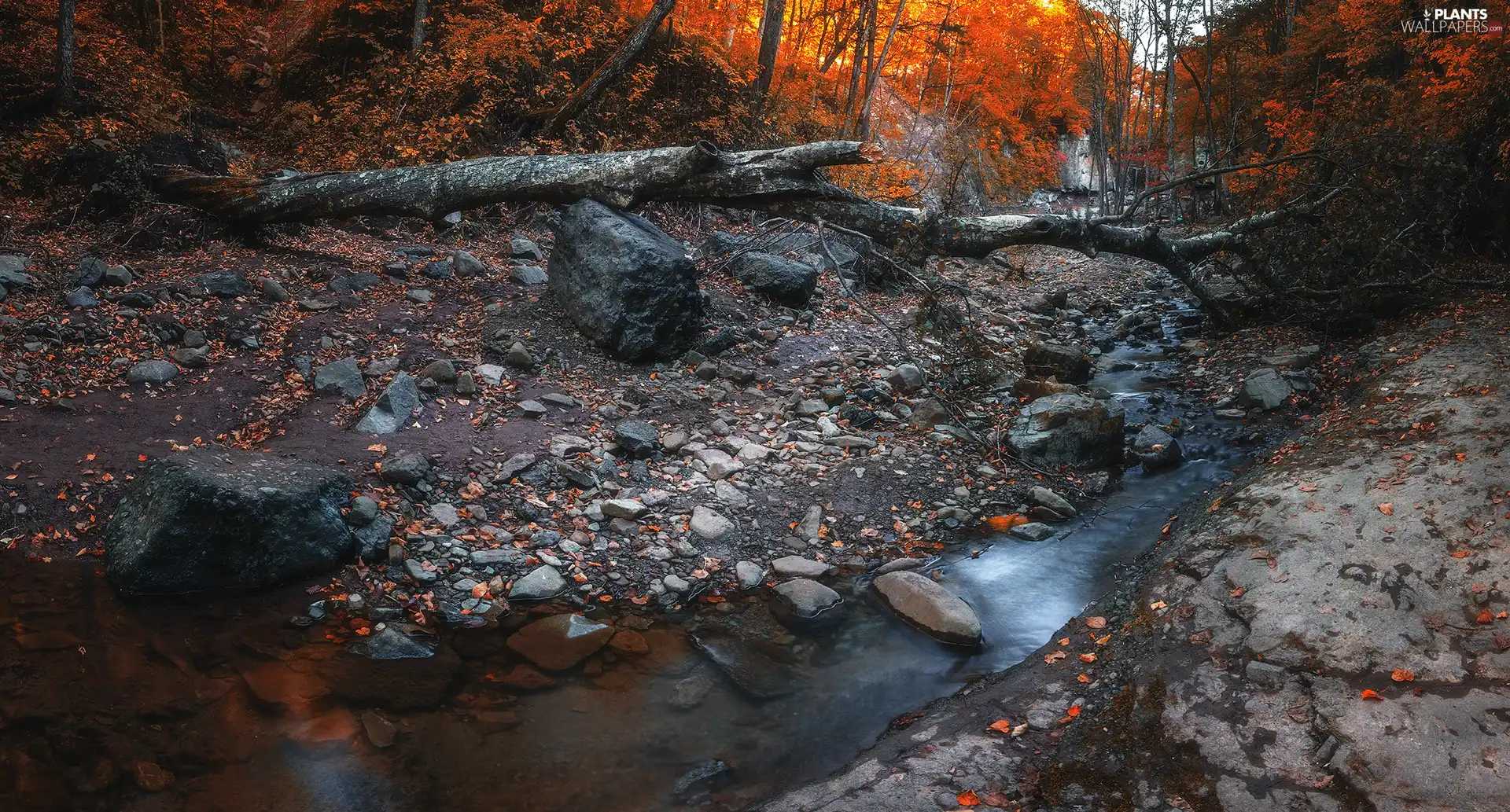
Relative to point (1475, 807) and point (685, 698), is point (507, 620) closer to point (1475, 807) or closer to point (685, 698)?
point (685, 698)

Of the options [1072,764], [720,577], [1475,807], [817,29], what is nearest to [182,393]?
[720,577]

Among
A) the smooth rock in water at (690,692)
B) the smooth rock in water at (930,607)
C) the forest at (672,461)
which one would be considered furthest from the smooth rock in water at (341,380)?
the smooth rock in water at (930,607)

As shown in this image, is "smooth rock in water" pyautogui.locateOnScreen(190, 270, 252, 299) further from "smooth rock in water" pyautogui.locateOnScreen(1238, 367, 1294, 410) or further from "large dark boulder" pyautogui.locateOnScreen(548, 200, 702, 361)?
"smooth rock in water" pyautogui.locateOnScreen(1238, 367, 1294, 410)

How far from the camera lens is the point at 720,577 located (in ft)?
16.1

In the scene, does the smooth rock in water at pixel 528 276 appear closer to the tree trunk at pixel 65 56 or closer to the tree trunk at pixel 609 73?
the tree trunk at pixel 609 73

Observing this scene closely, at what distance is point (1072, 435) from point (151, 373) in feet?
25.4

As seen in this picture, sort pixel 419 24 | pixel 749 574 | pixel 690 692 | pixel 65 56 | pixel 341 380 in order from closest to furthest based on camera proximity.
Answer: pixel 690 692 < pixel 749 574 < pixel 341 380 < pixel 65 56 < pixel 419 24

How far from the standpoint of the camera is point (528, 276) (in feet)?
27.6

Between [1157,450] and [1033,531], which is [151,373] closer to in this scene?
[1033,531]

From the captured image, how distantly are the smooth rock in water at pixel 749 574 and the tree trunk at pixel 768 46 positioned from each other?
11.0 metres

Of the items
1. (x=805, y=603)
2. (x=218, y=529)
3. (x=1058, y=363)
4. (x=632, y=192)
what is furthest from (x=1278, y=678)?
(x=632, y=192)

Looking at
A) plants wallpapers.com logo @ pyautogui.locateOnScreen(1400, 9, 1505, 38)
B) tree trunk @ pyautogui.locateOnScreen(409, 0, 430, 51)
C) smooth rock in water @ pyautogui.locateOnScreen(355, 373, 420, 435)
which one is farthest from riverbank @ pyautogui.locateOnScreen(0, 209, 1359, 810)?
plants wallpapers.com logo @ pyautogui.locateOnScreen(1400, 9, 1505, 38)

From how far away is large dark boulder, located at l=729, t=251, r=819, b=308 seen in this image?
937cm

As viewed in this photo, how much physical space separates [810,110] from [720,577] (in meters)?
12.8
